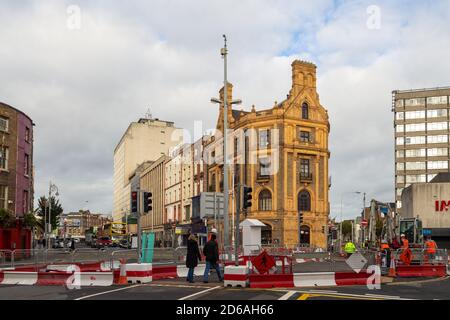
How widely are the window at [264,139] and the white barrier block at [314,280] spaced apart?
47.6 meters

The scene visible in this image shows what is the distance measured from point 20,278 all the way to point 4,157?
2435cm

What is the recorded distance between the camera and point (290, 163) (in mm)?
64812

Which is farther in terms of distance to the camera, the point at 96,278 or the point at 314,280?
the point at 96,278

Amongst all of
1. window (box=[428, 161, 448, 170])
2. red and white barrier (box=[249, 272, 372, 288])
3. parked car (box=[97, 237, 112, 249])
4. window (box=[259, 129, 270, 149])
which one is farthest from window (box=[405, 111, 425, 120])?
red and white barrier (box=[249, 272, 372, 288])

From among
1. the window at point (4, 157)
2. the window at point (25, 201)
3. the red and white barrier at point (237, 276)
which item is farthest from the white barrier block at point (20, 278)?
the window at point (25, 201)

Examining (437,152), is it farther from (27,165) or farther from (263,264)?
(263,264)

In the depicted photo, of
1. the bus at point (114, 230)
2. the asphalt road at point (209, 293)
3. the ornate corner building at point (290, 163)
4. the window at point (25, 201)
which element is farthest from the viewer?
the bus at point (114, 230)

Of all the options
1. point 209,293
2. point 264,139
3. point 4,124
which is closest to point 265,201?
point 264,139

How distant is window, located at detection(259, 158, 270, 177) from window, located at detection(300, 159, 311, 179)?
4209 millimetres

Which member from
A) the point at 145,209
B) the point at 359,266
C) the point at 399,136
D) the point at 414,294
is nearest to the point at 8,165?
the point at 145,209

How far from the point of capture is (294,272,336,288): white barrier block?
17375 mm

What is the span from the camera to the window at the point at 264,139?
65.2 m

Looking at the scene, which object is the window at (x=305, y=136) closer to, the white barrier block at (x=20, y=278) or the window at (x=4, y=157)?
the window at (x=4, y=157)

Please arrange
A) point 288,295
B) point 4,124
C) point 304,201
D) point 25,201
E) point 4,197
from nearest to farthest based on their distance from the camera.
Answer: point 288,295
point 4,197
point 4,124
point 25,201
point 304,201
